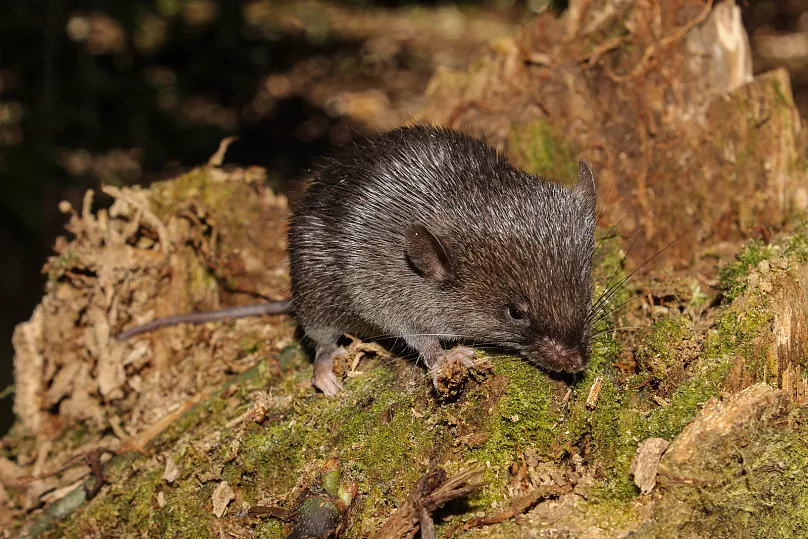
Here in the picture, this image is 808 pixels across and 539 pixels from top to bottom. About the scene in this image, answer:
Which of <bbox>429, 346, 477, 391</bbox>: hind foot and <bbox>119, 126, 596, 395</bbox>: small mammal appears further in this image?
<bbox>119, 126, 596, 395</bbox>: small mammal

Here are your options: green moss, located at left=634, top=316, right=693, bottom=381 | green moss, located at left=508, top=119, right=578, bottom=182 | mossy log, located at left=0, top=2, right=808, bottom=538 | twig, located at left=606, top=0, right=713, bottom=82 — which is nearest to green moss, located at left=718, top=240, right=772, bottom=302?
mossy log, located at left=0, top=2, right=808, bottom=538

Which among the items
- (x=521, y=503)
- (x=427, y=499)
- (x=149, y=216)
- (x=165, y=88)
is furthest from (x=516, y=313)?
(x=165, y=88)

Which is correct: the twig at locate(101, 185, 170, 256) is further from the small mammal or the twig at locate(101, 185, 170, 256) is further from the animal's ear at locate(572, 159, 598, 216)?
the animal's ear at locate(572, 159, 598, 216)

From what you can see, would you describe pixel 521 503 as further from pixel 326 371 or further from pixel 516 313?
pixel 326 371

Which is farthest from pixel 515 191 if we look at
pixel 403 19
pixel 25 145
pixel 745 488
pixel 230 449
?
pixel 403 19

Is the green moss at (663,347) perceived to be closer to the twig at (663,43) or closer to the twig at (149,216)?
the twig at (663,43)

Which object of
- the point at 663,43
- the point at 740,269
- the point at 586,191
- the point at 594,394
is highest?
the point at 663,43

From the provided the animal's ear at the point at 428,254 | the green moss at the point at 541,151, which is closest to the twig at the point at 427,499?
the animal's ear at the point at 428,254
